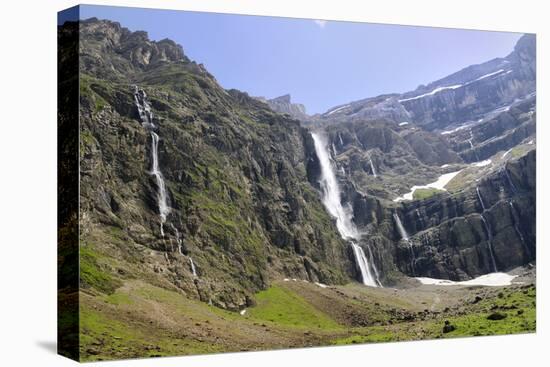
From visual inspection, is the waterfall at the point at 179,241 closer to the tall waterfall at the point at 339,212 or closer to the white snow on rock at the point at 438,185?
the tall waterfall at the point at 339,212

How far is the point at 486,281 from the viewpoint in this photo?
8138 centimetres

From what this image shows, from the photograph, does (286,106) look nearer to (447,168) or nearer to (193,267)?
(193,267)

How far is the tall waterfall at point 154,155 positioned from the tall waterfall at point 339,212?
35729 mm

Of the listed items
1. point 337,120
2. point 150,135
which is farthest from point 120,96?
point 337,120

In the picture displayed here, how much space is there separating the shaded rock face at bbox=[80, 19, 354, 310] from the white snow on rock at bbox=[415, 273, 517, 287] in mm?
10994

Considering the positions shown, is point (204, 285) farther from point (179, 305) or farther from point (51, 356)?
point (51, 356)

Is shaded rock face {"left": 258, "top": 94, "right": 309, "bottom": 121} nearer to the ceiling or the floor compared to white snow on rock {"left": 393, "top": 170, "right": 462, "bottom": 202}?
nearer to the ceiling

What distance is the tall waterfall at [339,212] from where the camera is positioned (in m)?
94.4

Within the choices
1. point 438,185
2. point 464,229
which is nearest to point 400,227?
point 438,185

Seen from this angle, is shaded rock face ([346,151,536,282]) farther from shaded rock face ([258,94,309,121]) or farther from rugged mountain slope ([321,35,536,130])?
shaded rock face ([258,94,309,121])

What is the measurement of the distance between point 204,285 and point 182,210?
8.17 meters

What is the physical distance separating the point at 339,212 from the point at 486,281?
26311mm

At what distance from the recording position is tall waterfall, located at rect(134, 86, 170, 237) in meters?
64.2

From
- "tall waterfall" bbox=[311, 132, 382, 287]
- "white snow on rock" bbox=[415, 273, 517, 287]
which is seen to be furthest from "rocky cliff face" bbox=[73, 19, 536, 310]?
"white snow on rock" bbox=[415, 273, 517, 287]
